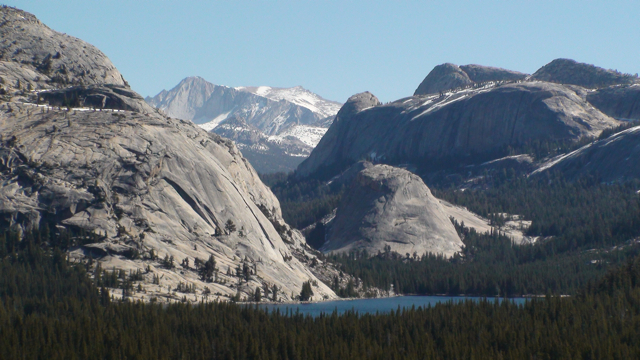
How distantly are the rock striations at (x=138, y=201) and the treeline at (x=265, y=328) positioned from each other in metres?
10.4

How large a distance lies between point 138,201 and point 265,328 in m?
54.2

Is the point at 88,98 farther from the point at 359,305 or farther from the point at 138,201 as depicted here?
the point at 359,305

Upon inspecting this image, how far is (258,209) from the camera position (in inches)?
7840

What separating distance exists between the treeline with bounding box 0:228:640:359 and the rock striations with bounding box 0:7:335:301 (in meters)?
10.4

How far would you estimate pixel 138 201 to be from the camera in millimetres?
162750

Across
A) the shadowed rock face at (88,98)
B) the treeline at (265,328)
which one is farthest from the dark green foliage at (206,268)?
the shadowed rock face at (88,98)

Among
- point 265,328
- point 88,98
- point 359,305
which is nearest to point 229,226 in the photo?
point 359,305

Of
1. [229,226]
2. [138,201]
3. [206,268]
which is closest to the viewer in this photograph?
[206,268]

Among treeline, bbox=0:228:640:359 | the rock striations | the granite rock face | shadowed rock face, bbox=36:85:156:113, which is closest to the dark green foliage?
the rock striations

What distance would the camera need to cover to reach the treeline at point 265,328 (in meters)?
106

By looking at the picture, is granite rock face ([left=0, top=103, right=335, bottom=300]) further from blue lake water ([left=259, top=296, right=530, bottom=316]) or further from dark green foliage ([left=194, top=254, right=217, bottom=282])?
blue lake water ([left=259, top=296, right=530, bottom=316])

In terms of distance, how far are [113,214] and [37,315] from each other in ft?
127

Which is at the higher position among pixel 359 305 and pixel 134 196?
pixel 134 196

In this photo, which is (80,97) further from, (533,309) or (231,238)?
(533,309)
